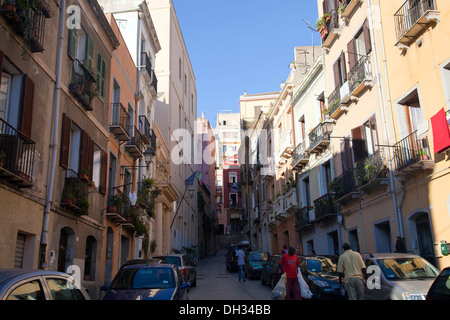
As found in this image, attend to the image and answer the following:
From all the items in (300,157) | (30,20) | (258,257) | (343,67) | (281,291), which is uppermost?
(343,67)

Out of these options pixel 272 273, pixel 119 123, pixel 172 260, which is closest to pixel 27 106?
pixel 119 123

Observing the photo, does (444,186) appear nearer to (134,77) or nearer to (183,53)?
(134,77)

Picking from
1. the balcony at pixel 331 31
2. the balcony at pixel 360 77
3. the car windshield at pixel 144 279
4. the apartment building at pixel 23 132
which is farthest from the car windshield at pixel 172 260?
the balcony at pixel 331 31

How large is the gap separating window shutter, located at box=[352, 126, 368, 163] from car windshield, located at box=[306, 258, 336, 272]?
5548 millimetres

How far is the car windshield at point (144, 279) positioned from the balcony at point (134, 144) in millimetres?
10605

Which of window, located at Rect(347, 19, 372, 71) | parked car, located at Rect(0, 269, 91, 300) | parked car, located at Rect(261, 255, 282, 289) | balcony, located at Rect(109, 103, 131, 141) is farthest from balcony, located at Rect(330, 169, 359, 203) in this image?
parked car, located at Rect(0, 269, 91, 300)

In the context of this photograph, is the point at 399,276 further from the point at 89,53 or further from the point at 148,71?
the point at 148,71

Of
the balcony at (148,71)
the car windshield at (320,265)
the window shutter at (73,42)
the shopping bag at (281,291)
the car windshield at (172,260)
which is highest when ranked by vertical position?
the balcony at (148,71)

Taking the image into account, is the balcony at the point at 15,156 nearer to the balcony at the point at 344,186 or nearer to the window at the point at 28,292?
the window at the point at 28,292

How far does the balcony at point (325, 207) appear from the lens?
2181 cm

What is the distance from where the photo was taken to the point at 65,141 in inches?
527

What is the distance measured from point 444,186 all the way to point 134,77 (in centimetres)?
1526

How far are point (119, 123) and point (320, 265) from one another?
382 inches

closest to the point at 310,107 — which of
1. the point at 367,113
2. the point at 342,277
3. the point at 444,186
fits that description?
the point at 367,113
